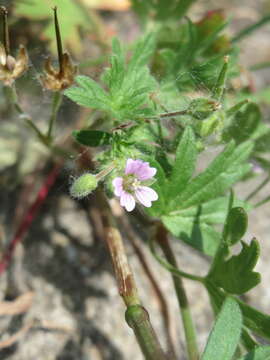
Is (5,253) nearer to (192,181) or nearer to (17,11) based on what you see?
(192,181)

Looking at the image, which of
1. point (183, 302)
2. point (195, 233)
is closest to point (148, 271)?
point (183, 302)

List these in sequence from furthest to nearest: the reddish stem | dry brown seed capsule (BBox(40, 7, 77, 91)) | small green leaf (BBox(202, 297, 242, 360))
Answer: the reddish stem
dry brown seed capsule (BBox(40, 7, 77, 91))
small green leaf (BBox(202, 297, 242, 360))

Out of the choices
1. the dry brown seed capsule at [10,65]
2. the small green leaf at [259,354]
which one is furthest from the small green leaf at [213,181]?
the dry brown seed capsule at [10,65]

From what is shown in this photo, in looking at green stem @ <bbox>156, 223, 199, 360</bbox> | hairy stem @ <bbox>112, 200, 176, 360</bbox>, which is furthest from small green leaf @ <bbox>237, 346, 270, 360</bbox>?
hairy stem @ <bbox>112, 200, 176, 360</bbox>

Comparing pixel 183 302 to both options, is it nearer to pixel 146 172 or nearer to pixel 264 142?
pixel 146 172

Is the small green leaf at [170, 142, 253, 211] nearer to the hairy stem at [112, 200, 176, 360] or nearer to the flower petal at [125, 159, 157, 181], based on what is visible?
the flower petal at [125, 159, 157, 181]

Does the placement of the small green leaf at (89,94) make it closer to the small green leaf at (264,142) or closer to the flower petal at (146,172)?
the flower petal at (146,172)

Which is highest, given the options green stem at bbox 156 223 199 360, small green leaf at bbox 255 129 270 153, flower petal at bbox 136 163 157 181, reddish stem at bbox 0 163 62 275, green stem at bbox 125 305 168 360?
small green leaf at bbox 255 129 270 153
